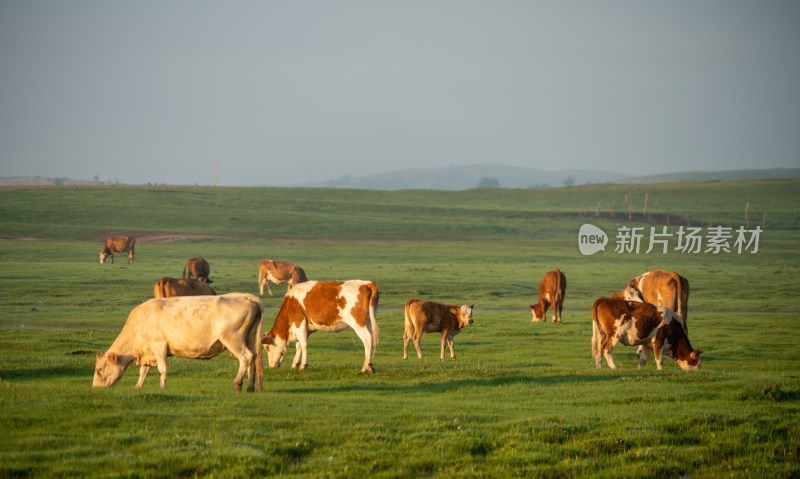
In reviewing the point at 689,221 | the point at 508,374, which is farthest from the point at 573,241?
the point at 508,374

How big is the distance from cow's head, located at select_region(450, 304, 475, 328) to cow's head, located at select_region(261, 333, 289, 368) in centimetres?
514

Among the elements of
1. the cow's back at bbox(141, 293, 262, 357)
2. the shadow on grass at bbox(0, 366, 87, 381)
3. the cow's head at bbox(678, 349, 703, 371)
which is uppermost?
the cow's back at bbox(141, 293, 262, 357)

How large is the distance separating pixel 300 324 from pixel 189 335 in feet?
12.8

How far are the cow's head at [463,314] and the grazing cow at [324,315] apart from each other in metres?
3.81

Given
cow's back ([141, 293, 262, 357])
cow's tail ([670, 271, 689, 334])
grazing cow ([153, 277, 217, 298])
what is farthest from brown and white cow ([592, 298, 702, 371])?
grazing cow ([153, 277, 217, 298])

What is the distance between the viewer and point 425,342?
24.4 m

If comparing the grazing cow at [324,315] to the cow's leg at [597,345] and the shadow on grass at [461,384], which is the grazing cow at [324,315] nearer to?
the shadow on grass at [461,384]

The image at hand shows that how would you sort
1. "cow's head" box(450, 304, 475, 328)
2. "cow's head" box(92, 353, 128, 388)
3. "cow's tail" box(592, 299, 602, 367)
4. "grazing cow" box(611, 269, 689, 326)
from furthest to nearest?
"grazing cow" box(611, 269, 689, 326) → "cow's head" box(450, 304, 475, 328) → "cow's tail" box(592, 299, 602, 367) → "cow's head" box(92, 353, 128, 388)

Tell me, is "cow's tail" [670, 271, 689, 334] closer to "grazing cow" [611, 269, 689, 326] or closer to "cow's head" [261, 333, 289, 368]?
"grazing cow" [611, 269, 689, 326]

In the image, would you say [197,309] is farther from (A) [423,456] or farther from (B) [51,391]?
(A) [423,456]

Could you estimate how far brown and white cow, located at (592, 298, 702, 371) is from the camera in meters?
18.2

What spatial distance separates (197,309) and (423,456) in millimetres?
5605

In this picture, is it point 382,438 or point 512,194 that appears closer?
point 382,438
